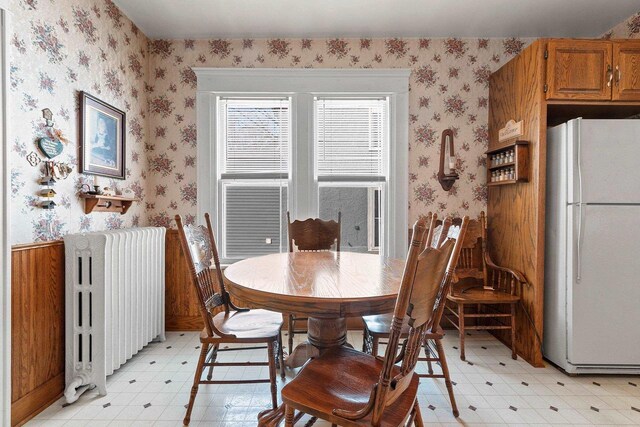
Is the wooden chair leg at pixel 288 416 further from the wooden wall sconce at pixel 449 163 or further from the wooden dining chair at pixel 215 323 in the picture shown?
the wooden wall sconce at pixel 449 163

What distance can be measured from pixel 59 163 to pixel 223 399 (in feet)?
5.66

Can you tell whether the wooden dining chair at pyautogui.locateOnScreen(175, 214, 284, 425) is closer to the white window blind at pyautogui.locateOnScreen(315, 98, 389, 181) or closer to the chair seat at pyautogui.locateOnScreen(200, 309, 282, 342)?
the chair seat at pyautogui.locateOnScreen(200, 309, 282, 342)

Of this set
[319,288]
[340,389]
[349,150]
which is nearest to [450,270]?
[319,288]

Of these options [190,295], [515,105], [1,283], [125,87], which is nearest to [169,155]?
[125,87]

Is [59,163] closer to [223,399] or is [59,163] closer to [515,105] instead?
[223,399]

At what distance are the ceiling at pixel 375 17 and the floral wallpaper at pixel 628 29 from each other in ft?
0.14

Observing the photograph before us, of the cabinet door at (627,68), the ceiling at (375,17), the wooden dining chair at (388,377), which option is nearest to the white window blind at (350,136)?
the ceiling at (375,17)

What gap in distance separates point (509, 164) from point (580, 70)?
30.3 inches

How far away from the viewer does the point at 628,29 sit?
2.72m

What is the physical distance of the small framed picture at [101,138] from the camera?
221cm

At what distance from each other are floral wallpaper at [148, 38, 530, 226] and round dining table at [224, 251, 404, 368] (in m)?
1.50

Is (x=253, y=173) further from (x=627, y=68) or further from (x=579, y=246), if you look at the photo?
(x=627, y=68)

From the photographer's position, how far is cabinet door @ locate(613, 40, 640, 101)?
7.64 ft

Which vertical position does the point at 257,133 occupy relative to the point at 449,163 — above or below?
above
